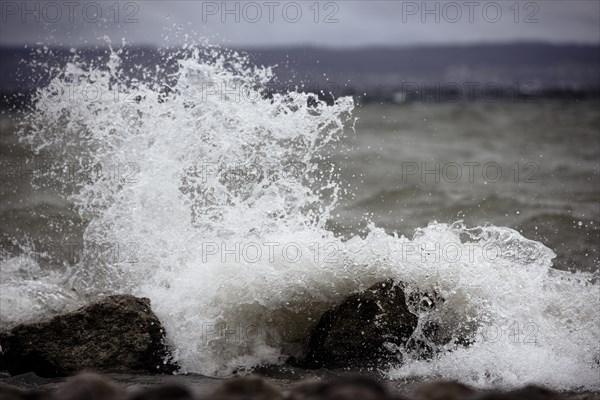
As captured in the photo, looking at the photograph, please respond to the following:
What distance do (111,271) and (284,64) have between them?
8.92ft

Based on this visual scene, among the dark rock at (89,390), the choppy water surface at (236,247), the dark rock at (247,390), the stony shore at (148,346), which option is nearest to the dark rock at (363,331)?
the stony shore at (148,346)

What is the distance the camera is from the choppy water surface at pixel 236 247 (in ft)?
17.7

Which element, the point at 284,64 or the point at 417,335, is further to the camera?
the point at 284,64

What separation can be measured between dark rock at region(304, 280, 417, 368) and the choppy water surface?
0.49 feet

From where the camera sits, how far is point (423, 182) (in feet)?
43.9

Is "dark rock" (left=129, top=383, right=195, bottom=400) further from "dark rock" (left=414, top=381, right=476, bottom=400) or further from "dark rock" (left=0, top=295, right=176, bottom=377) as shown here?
"dark rock" (left=0, top=295, right=176, bottom=377)

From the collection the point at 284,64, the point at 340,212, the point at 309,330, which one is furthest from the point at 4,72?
the point at 309,330

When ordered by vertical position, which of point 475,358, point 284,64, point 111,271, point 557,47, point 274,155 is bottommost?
point 475,358

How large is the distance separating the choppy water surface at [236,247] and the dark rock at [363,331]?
0.15 metres

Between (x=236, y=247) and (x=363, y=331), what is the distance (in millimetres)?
1456

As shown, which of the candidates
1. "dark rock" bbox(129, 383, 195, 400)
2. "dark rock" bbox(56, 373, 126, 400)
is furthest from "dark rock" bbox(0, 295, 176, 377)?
"dark rock" bbox(129, 383, 195, 400)

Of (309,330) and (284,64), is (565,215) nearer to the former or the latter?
(284,64)

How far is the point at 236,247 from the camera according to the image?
6.13 m

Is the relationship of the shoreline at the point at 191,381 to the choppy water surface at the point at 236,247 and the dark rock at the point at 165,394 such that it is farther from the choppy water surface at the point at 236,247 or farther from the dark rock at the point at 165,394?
the dark rock at the point at 165,394
